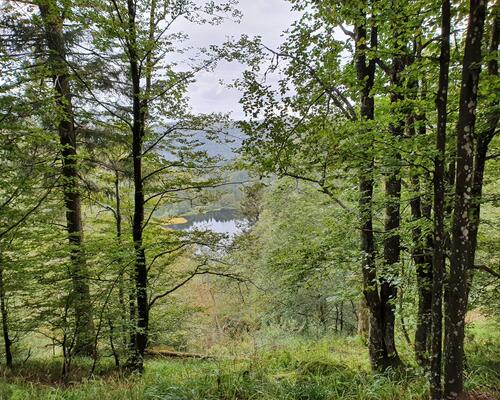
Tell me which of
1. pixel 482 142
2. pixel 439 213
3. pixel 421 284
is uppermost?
pixel 482 142

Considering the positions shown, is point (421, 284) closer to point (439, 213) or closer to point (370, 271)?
point (370, 271)

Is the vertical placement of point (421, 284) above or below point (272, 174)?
below

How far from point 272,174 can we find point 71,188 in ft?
14.8

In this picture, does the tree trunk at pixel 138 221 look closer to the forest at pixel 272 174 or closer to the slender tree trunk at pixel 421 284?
the forest at pixel 272 174

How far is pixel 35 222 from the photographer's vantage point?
6855 mm

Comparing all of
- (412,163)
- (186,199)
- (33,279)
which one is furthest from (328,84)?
(33,279)

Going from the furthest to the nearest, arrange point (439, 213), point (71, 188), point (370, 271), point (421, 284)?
point (71, 188), point (370, 271), point (421, 284), point (439, 213)

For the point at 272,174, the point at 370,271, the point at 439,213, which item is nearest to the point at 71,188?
the point at 272,174

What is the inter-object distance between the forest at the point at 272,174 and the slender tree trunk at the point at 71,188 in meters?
0.06

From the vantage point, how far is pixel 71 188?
23.1 feet

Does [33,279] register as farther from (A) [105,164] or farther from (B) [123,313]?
(A) [105,164]

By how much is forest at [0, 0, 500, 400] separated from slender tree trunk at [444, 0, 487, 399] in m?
0.01

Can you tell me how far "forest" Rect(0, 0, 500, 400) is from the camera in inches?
140

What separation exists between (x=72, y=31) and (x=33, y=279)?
5296 millimetres
